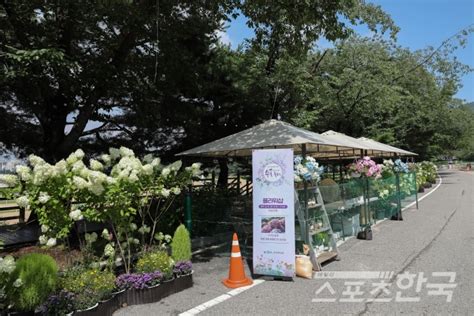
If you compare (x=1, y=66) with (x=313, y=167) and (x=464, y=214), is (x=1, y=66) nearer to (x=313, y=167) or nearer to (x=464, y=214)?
(x=313, y=167)

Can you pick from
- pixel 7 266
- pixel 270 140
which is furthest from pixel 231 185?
pixel 7 266

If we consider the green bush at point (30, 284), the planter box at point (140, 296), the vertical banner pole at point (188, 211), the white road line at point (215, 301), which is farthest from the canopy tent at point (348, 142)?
the green bush at point (30, 284)

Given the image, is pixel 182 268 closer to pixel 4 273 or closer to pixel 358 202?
pixel 4 273

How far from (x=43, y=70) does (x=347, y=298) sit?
24.0ft

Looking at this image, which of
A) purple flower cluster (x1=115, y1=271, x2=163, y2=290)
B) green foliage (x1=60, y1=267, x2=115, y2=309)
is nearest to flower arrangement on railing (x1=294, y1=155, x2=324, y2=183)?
purple flower cluster (x1=115, y1=271, x2=163, y2=290)

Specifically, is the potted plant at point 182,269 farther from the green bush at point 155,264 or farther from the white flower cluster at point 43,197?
the white flower cluster at point 43,197

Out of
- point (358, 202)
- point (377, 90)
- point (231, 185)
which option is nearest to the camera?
point (358, 202)

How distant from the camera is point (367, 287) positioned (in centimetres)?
546

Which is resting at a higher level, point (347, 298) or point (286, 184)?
point (286, 184)

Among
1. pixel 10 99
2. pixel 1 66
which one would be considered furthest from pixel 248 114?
pixel 1 66

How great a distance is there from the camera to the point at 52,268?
→ 431 cm

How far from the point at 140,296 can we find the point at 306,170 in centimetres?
347

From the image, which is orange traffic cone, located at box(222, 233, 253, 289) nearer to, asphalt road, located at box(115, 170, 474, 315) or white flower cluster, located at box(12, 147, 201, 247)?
asphalt road, located at box(115, 170, 474, 315)

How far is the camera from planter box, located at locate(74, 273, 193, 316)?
14.9 ft
